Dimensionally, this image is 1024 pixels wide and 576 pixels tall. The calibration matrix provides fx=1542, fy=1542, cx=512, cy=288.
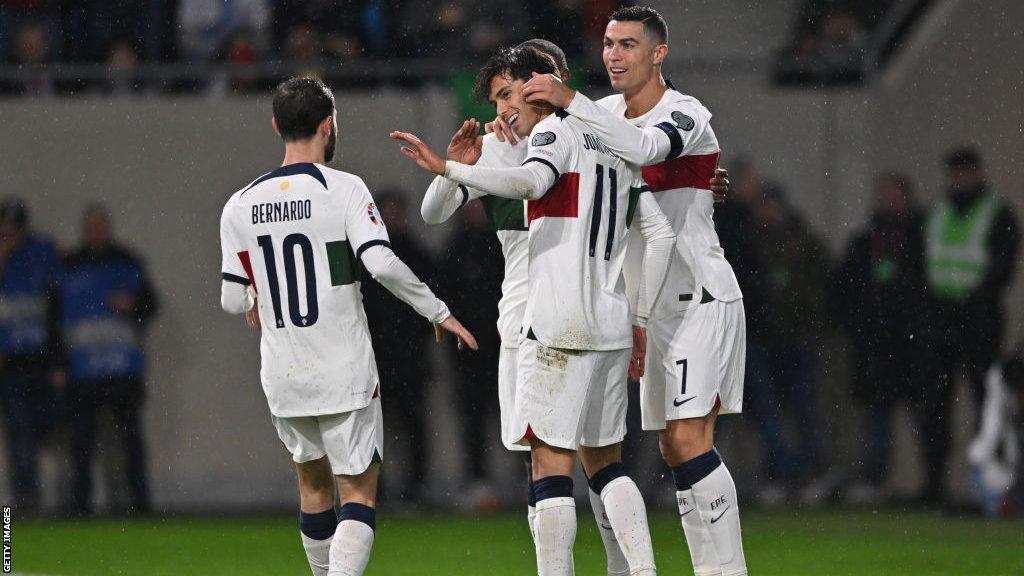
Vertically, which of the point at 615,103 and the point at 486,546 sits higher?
the point at 615,103

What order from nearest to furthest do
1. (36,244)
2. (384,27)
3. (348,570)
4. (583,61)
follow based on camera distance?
(348,570) → (36,244) → (583,61) → (384,27)

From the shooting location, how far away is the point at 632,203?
573 cm

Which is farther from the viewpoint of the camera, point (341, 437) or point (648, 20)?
point (648, 20)

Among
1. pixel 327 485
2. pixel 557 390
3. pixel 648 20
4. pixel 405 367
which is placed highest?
pixel 648 20

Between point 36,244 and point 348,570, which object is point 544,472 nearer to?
point 348,570

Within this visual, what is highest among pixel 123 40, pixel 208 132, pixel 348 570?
pixel 123 40

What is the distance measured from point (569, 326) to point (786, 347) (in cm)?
593

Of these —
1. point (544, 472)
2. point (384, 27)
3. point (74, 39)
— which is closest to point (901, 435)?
point (384, 27)

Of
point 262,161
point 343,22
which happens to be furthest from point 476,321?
point 343,22

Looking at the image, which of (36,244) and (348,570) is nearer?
(348,570)

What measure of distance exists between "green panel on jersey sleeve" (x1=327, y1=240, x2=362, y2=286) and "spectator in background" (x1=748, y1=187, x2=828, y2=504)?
6.01 meters

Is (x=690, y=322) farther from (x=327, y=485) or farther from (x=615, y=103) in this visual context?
(x=327, y=485)

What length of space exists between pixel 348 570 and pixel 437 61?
6.79 m

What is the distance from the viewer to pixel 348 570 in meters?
5.46
